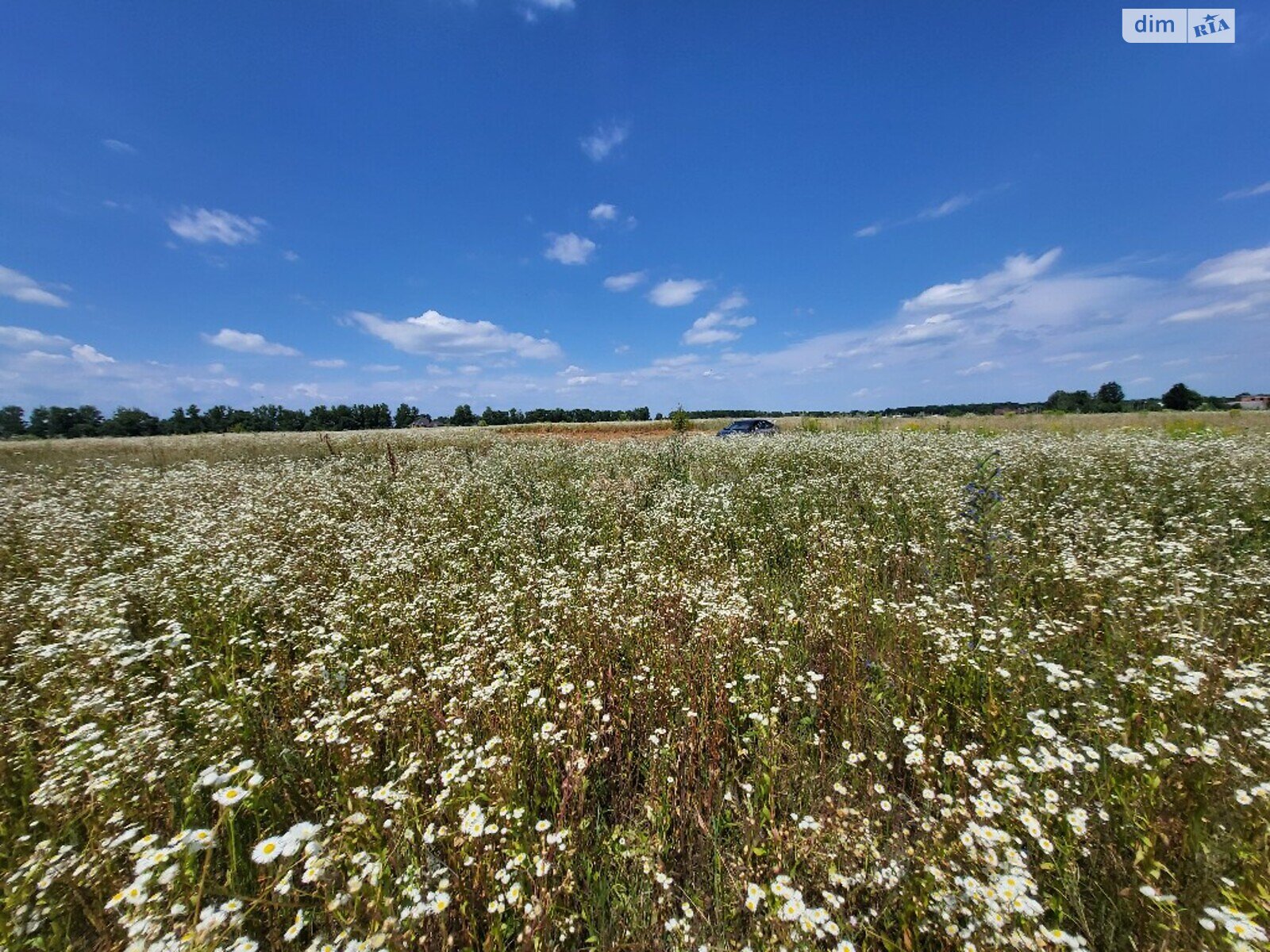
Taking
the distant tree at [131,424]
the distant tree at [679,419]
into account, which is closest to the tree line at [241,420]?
the distant tree at [131,424]

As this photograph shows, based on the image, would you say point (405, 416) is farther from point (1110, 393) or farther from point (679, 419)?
point (1110, 393)

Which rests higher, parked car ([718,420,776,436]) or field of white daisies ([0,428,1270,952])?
parked car ([718,420,776,436])

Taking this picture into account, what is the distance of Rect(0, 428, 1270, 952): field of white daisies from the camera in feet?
5.36

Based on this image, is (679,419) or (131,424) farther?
(131,424)

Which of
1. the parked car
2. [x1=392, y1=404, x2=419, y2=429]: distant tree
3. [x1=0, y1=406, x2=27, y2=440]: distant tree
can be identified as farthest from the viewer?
[x1=392, y1=404, x2=419, y2=429]: distant tree

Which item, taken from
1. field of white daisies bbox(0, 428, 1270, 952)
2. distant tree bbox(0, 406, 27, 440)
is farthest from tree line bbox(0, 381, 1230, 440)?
field of white daisies bbox(0, 428, 1270, 952)

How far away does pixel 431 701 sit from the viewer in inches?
104

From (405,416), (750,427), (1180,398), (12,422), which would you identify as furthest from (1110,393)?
(12,422)

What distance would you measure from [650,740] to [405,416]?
9320 cm

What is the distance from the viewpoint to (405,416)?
84.1m

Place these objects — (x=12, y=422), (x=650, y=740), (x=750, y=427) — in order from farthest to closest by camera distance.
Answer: (x=12, y=422) < (x=750, y=427) < (x=650, y=740)

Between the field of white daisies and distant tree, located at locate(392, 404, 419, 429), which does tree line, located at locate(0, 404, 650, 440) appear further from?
the field of white daisies

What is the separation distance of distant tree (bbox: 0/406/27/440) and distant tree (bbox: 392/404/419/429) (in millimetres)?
41057

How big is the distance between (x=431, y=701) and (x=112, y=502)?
10.2m
